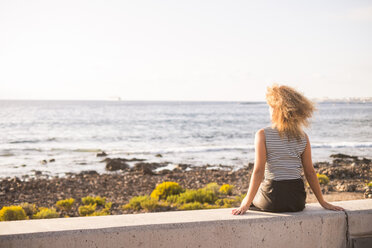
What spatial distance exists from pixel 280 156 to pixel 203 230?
3.24 ft

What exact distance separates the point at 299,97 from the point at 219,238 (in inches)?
55.3

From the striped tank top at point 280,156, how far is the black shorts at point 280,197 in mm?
56

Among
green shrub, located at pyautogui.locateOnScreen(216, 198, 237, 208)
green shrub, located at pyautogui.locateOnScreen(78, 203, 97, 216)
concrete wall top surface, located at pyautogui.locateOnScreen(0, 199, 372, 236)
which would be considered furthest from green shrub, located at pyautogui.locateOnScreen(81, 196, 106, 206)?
concrete wall top surface, located at pyautogui.locateOnScreen(0, 199, 372, 236)

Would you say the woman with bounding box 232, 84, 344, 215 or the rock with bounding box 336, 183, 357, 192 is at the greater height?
the woman with bounding box 232, 84, 344, 215

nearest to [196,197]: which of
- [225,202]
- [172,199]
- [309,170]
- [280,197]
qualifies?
[172,199]

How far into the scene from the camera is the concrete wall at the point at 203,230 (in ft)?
8.30

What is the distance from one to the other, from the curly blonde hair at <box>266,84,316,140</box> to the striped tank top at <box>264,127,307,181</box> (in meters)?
0.06

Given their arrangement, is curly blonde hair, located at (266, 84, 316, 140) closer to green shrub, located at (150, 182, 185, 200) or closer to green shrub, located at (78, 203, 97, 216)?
Answer: green shrub, located at (78, 203, 97, 216)

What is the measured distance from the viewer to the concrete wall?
2.53 meters

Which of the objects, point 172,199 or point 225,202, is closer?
point 225,202

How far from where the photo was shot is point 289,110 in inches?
123

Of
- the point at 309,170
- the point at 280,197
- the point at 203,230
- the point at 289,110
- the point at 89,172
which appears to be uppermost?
the point at 289,110

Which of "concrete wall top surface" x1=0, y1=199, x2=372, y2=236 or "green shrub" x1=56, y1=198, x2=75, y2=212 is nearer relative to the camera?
"concrete wall top surface" x1=0, y1=199, x2=372, y2=236

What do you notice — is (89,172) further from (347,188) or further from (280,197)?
(280,197)
